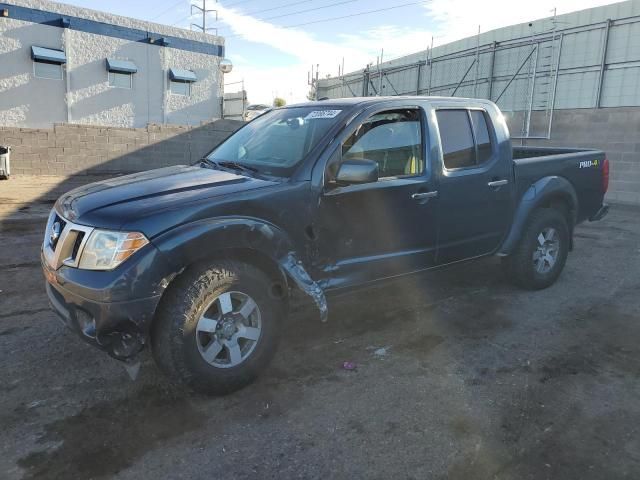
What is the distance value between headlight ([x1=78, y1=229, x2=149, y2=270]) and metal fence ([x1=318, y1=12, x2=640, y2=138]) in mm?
12559

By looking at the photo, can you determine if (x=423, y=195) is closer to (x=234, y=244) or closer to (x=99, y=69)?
(x=234, y=244)

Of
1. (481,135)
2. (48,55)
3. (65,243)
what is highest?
(48,55)

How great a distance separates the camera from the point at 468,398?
3.09 metres

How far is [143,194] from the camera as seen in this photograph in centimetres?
304

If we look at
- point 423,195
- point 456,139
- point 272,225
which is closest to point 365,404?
point 272,225

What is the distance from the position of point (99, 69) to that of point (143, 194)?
19437mm

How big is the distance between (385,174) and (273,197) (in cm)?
102

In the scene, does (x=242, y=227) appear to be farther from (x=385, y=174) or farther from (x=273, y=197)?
(x=385, y=174)

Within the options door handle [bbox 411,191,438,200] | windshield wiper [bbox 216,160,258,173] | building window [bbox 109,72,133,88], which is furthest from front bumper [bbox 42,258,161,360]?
building window [bbox 109,72,133,88]

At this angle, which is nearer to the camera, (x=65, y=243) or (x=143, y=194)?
(x=65, y=243)

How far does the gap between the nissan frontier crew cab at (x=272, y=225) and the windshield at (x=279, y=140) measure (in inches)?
0.6

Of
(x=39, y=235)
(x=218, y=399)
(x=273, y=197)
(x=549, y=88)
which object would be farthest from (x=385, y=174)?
(x=549, y=88)

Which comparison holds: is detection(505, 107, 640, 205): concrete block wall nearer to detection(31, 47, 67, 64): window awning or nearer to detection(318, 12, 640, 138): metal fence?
detection(318, 12, 640, 138): metal fence

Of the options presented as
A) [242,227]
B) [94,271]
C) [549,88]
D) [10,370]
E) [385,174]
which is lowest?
[10,370]
